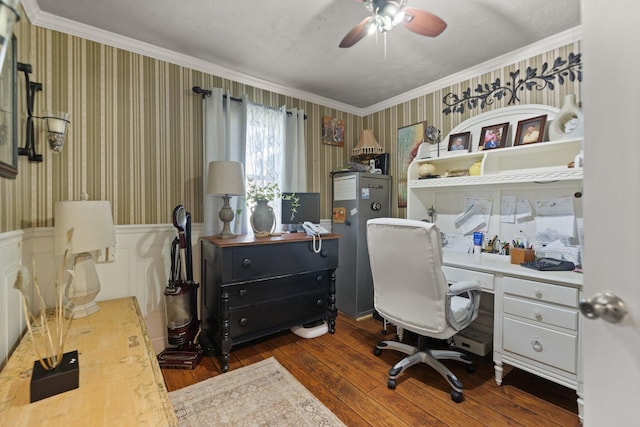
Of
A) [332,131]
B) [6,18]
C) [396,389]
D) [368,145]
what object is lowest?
[396,389]

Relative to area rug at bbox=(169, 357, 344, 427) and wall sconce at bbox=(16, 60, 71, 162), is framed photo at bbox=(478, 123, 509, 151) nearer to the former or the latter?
area rug at bbox=(169, 357, 344, 427)

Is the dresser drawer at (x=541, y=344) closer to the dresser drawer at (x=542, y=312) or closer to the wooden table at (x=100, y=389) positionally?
the dresser drawer at (x=542, y=312)

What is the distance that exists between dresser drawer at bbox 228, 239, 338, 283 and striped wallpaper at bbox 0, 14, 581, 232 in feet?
2.24

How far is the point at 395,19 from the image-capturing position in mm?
1526

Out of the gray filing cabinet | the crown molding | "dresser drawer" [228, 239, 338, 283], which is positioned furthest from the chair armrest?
the crown molding

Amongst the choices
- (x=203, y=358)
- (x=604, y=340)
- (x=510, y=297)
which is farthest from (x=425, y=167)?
(x=203, y=358)

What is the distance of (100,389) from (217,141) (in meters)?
1.97

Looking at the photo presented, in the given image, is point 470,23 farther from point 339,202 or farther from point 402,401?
point 402,401

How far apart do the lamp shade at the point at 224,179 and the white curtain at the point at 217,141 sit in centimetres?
26

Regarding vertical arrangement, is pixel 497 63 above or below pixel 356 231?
above

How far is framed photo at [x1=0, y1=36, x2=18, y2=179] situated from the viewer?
1.26m

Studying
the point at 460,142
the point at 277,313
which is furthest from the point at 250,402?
the point at 460,142

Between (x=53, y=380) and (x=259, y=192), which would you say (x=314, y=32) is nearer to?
(x=259, y=192)

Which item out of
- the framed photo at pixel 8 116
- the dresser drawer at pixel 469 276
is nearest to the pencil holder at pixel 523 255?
the dresser drawer at pixel 469 276
